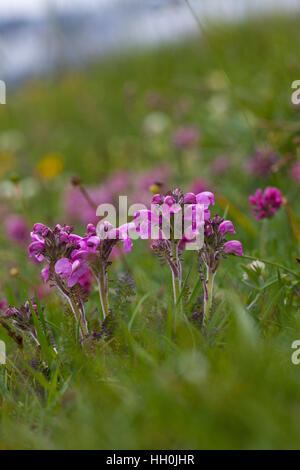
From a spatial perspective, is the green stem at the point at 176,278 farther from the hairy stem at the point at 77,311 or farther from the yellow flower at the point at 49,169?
the yellow flower at the point at 49,169

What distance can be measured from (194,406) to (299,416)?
17 centimetres

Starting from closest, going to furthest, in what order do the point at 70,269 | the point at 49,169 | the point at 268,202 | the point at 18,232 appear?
the point at 70,269 < the point at 268,202 < the point at 18,232 < the point at 49,169

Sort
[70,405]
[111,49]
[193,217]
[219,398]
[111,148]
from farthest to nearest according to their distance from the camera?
[111,49], [111,148], [193,217], [70,405], [219,398]

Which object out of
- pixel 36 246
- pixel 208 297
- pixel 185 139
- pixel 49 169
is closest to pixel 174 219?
pixel 208 297

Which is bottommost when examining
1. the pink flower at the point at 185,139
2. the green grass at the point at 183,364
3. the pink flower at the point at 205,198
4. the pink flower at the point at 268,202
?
the green grass at the point at 183,364

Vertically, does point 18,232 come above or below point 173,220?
above

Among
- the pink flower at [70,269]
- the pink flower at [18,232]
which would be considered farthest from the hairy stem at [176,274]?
the pink flower at [18,232]

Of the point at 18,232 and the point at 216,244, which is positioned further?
the point at 18,232

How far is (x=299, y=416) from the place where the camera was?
35.4 inches

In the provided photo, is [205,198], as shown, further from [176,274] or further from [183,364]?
[183,364]

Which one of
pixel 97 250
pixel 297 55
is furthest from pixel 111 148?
pixel 97 250

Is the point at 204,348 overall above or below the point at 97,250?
below
